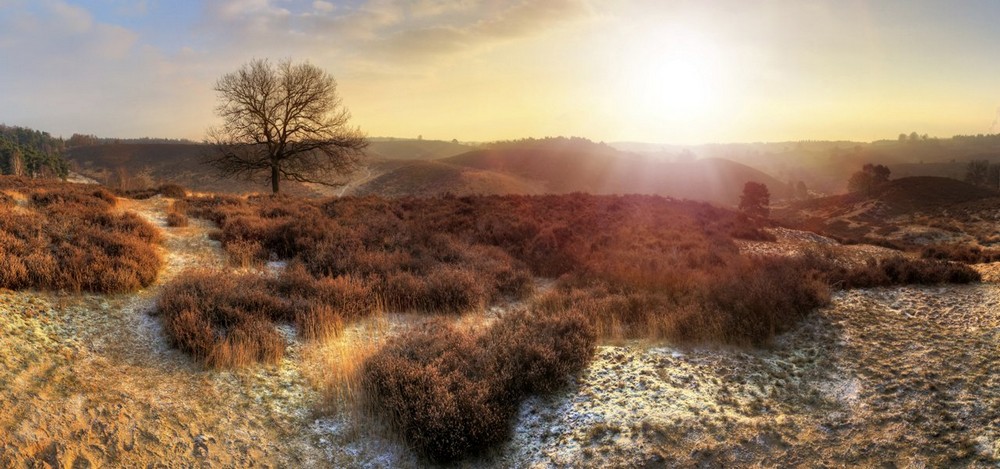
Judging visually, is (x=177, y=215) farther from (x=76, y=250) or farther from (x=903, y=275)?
(x=903, y=275)

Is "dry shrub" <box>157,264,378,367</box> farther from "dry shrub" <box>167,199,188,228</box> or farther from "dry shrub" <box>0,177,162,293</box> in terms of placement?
"dry shrub" <box>167,199,188,228</box>

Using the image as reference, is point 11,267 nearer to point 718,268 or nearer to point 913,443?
point 913,443

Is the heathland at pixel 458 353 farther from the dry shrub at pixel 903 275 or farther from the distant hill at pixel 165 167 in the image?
the distant hill at pixel 165 167

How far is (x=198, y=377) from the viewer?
6.18 metres

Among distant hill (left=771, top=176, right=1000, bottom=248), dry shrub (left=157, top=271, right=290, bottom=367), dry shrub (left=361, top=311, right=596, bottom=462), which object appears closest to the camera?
dry shrub (left=361, top=311, right=596, bottom=462)

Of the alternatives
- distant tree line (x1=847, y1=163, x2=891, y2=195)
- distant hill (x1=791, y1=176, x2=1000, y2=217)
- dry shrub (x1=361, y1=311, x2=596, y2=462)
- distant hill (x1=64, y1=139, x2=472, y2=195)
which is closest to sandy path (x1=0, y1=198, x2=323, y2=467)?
dry shrub (x1=361, y1=311, x2=596, y2=462)

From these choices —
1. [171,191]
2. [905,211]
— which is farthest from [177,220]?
[905,211]

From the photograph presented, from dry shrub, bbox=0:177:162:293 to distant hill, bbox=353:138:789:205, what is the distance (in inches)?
2037

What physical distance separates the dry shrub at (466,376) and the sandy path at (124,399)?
1.09 metres

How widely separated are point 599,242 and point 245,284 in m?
11.5

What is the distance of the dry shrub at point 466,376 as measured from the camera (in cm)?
542

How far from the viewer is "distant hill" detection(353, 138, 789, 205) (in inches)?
2793

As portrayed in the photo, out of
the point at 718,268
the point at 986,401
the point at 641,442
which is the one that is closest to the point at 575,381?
the point at 641,442

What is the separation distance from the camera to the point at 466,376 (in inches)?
252
